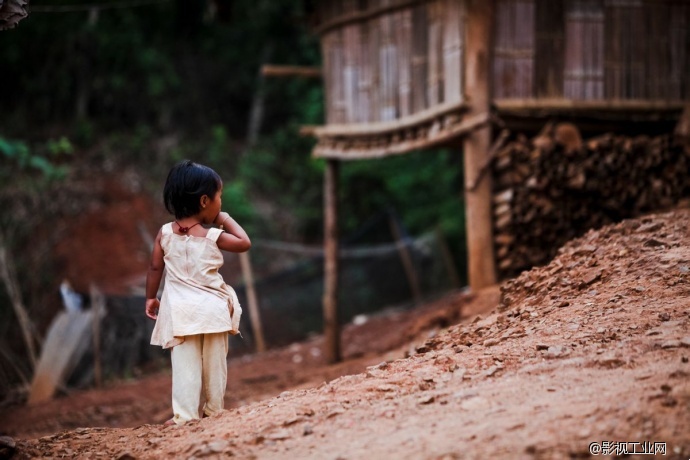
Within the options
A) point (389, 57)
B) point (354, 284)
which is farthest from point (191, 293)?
point (354, 284)

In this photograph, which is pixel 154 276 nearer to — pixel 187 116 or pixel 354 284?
pixel 354 284

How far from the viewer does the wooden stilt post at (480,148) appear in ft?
25.9

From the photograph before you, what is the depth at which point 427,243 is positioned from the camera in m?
13.7

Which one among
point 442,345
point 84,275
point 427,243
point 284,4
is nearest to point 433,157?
point 427,243

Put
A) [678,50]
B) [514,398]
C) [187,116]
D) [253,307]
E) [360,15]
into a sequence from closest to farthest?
[514,398]
[678,50]
[360,15]
[253,307]
[187,116]

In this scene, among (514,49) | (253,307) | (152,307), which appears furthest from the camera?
(253,307)

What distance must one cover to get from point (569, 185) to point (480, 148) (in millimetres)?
941

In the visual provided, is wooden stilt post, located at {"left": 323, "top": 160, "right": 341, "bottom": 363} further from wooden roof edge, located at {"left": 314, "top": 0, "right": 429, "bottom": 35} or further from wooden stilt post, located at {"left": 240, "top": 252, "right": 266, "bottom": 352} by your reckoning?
wooden roof edge, located at {"left": 314, "top": 0, "right": 429, "bottom": 35}

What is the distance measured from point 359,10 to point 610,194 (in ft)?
12.7

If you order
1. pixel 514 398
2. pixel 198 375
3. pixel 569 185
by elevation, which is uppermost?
pixel 569 185

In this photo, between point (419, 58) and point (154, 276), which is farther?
point (419, 58)

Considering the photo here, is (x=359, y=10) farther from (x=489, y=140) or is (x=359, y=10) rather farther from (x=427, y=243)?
(x=427, y=243)

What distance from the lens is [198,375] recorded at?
418 cm

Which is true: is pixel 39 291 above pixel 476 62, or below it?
below
